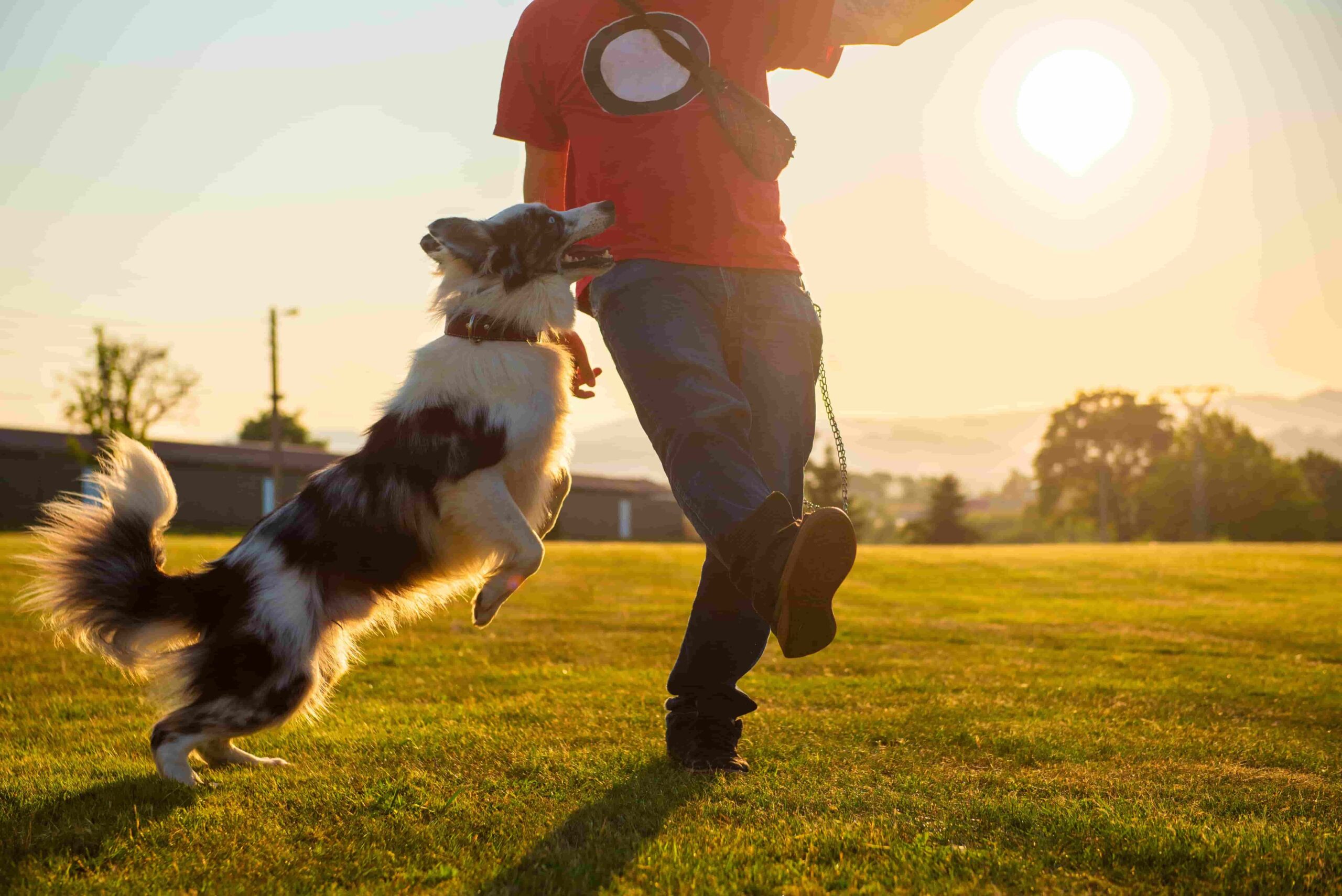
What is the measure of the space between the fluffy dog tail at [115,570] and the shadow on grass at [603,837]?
1.66m

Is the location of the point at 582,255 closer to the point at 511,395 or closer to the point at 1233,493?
the point at 511,395

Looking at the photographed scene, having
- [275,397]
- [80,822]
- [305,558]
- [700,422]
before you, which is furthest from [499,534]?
[275,397]

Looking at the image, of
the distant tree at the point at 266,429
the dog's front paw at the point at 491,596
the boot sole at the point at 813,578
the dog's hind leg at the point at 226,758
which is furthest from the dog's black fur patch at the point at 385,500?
the distant tree at the point at 266,429

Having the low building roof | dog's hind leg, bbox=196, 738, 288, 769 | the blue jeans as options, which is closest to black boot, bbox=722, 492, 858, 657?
the blue jeans

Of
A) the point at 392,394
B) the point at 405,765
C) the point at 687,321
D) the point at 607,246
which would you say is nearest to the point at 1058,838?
the point at 687,321

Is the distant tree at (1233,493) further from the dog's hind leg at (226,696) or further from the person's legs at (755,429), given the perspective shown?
the dog's hind leg at (226,696)

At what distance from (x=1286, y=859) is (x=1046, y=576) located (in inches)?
568

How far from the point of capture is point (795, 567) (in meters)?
2.76

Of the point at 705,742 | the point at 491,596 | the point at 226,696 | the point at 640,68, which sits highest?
the point at 640,68

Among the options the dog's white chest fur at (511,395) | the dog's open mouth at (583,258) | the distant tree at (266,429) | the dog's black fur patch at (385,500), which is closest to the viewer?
the dog's black fur patch at (385,500)

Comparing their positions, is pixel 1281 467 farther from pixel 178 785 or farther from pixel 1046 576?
pixel 178 785

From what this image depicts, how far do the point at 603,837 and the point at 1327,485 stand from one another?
74.9m

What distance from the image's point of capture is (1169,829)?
2695 mm

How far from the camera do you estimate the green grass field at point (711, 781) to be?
2.46 metres
